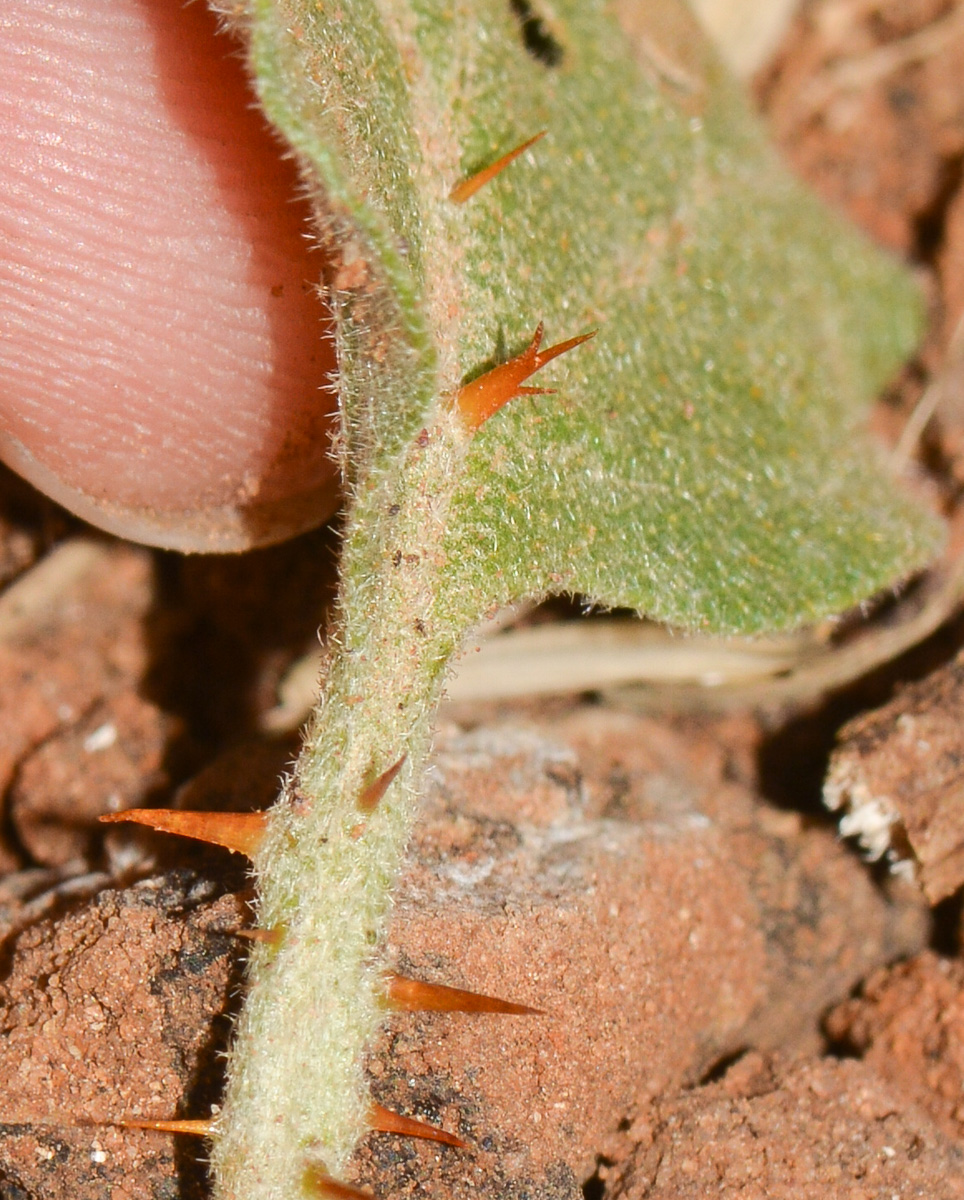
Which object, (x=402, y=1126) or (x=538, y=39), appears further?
(x=538, y=39)

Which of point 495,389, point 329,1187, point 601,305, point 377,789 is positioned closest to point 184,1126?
point 329,1187

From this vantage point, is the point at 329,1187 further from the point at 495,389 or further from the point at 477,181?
the point at 477,181

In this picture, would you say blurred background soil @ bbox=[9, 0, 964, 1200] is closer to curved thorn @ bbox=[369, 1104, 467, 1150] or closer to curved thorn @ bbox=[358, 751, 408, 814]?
curved thorn @ bbox=[369, 1104, 467, 1150]

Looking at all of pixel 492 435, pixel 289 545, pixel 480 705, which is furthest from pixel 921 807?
pixel 289 545

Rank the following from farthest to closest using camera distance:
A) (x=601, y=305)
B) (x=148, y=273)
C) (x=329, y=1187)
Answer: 1. (x=601, y=305)
2. (x=148, y=273)
3. (x=329, y=1187)

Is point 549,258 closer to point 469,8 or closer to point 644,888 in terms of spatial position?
point 469,8

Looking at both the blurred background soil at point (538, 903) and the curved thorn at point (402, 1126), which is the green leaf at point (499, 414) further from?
the blurred background soil at point (538, 903)
